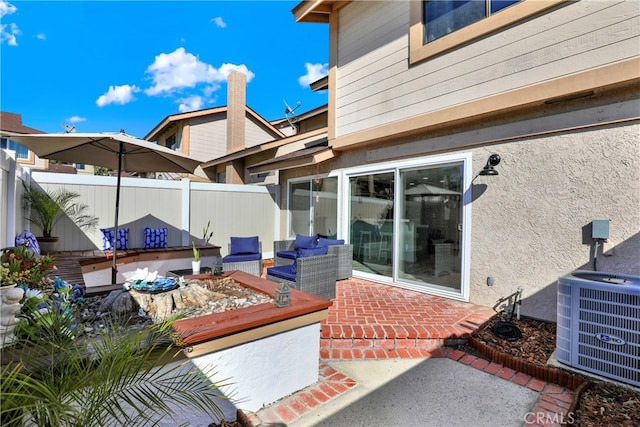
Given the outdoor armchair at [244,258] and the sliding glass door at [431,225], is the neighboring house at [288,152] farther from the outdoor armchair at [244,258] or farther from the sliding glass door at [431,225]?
the sliding glass door at [431,225]

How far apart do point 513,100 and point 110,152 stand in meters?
7.05

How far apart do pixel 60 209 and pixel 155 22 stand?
5.29m

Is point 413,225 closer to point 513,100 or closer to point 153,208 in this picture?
point 513,100

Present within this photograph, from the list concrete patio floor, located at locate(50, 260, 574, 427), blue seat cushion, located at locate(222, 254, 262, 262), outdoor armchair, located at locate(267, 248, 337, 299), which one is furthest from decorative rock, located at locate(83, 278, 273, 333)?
blue seat cushion, located at locate(222, 254, 262, 262)

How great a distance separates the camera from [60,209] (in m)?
6.71

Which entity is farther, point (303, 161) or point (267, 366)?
point (303, 161)

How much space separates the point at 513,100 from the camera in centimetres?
454

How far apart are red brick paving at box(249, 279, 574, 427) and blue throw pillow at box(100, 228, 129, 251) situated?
5585mm

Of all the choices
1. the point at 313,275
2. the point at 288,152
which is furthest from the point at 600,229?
the point at 288,152

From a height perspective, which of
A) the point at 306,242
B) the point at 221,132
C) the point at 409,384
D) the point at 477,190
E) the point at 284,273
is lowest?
the point at 409,384

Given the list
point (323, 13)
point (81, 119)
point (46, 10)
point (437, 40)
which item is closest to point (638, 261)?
point (437, 40)

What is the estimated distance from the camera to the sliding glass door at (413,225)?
5477 millimetres

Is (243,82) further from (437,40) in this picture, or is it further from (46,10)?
(437,40)

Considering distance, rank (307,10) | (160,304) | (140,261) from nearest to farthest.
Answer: (160,304), (140,261), (307,10)
